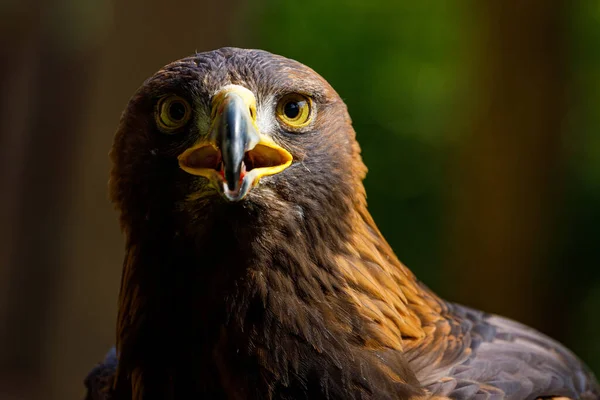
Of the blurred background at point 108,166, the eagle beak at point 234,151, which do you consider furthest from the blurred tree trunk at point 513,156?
the eagle beak at point 234,151

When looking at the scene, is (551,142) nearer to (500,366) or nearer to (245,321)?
(500,366)

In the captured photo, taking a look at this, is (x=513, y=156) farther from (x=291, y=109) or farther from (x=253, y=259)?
(x=253, y=259)

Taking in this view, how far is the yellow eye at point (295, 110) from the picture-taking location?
1976 millimetres

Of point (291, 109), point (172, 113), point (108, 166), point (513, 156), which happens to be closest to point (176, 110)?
point (172, 113)

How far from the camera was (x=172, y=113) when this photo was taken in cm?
195

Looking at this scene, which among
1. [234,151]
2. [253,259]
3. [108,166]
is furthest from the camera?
[108,166]

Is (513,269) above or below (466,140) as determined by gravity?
below

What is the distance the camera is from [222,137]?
1705mm

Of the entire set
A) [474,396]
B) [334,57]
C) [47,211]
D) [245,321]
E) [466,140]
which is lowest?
[47,211]

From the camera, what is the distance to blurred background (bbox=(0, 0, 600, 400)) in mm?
5281

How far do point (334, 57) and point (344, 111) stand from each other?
554cm

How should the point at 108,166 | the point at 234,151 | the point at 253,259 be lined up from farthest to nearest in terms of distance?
the point at 108,166
the point at 253,259
the point at 234,151

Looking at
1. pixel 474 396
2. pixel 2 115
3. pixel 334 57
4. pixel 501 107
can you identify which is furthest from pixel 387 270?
pixel 334 57

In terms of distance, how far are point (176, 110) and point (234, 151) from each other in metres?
0.34
